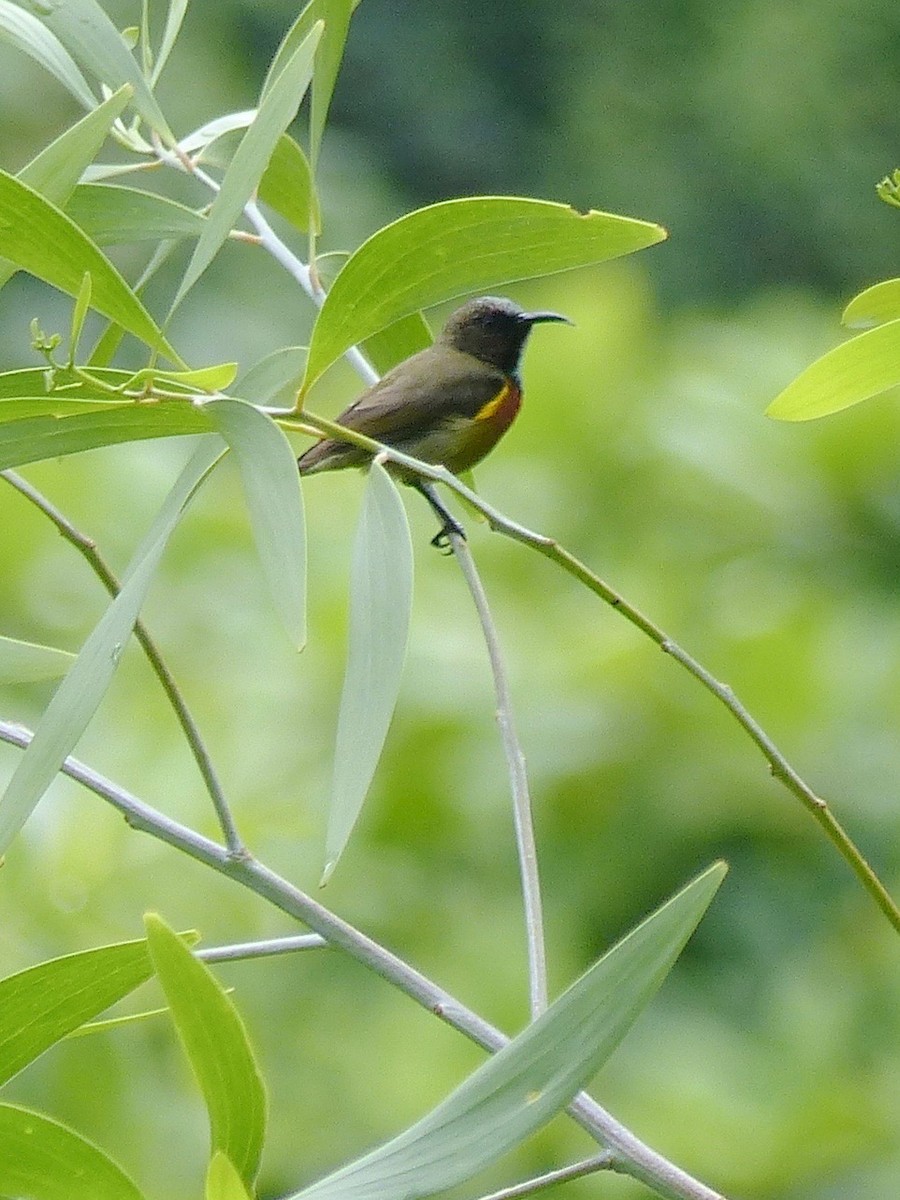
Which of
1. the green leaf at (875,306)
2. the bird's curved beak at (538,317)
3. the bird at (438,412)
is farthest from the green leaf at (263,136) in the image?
the bird's curved beak at (538,317)

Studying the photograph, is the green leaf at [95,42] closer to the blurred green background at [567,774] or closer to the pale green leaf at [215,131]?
the pale green leaf at [215,131]

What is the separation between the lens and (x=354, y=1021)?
202cm

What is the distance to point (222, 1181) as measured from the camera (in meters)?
0.52

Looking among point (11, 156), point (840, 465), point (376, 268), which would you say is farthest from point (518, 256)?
point (11, 156)

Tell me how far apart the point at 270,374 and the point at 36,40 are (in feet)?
0.72

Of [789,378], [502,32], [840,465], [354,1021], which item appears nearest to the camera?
[354,1021]

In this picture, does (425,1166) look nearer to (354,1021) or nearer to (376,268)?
(376,268)

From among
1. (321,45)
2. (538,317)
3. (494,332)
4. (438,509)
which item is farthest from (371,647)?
(494,332)

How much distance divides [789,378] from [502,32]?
4.73 meters

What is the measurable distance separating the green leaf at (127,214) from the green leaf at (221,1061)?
368 millimetres

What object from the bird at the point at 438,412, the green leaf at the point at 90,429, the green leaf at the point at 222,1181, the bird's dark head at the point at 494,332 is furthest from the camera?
the bird's dark head at the point at 494,332

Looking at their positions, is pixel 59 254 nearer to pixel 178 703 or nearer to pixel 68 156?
pixel 68 156

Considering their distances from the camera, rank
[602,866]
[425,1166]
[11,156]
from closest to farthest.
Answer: [425,1166], [602,866], [11,156]

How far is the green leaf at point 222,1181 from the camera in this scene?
52 cm
